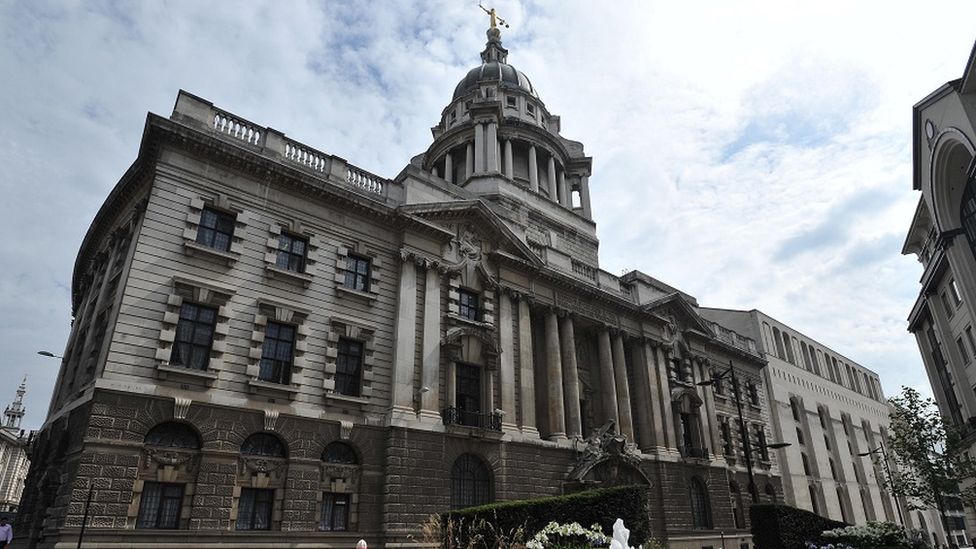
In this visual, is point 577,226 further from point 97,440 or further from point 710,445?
point 97,440

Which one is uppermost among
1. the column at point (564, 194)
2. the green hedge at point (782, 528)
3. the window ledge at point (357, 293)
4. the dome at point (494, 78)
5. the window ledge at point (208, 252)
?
the dome at point (494, 78)

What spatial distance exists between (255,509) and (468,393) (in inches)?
397

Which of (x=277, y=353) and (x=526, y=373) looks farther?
(x=526, y=373)

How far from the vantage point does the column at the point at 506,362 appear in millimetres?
26422

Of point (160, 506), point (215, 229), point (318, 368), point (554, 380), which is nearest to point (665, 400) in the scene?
point (554, 380)

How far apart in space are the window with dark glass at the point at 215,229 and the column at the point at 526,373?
14.4 meters

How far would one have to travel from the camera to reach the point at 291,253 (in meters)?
22.6

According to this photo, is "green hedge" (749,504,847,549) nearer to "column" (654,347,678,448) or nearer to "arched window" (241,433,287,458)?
"column" (654,347,678,448)

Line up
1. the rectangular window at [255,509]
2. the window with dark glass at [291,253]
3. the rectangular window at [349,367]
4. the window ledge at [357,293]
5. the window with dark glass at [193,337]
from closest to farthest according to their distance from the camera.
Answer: the rectangular window at [255,509] < the window with dark glass at [193,337] < the rectangular window at [349,367] < the window with dark glass at [291,253] < the window ledge at [357,293]

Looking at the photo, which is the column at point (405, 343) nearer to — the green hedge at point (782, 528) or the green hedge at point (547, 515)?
the green hedge at point (547, 515)

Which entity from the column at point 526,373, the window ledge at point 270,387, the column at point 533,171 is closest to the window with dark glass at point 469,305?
the column at point 526,373

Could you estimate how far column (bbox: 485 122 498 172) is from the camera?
40438 mm

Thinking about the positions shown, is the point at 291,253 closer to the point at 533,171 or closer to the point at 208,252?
the point at 208,252

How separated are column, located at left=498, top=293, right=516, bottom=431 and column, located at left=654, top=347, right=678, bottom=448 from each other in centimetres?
1146
